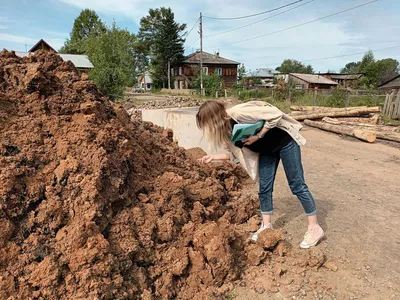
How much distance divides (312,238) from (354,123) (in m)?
10.4

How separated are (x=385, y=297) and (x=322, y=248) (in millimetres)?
701

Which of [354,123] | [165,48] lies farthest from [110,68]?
[165,48]

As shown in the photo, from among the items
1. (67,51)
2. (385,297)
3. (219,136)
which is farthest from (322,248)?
(67,51)

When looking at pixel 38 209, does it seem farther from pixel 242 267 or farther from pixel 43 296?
pixel 242 267

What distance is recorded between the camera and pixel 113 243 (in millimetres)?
2385

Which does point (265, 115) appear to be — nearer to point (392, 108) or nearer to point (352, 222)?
point (352, 222)

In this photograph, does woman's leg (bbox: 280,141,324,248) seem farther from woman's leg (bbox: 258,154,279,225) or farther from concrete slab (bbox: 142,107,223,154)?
concrete slab (bbox: 142,107,223,154)

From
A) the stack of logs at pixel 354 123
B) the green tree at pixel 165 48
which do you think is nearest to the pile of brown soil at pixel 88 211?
the stack of logs at pixel 354 123

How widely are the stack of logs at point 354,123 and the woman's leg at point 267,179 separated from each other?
7545 mm

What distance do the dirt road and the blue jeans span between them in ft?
1.42

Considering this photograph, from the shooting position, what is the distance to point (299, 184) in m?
3.03

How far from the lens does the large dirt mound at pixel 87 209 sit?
2156 millimetres

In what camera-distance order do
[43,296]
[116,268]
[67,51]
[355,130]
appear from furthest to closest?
[67,51] < [355,130] < [116,268] < [43,296]

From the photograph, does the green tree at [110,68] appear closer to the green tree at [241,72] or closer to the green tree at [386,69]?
the green tree at [241,72]
